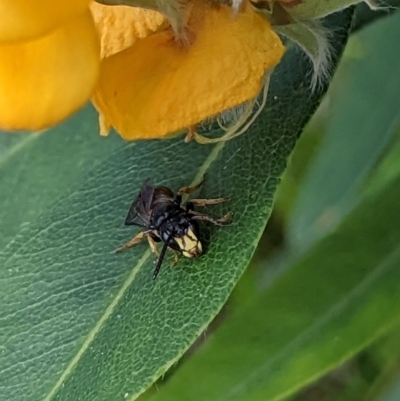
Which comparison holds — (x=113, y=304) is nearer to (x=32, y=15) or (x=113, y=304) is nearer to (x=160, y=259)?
(x=160, y=259)

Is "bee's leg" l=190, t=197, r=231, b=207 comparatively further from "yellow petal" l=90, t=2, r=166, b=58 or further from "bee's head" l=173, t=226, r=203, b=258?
"yellow petal" l=90, t=2, r=166, b=58

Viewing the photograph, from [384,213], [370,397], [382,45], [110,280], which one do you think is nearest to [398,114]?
[382,45]

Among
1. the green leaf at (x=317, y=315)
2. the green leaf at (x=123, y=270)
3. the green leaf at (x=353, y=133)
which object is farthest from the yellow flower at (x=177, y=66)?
the green leaf at (x=353, y=133)

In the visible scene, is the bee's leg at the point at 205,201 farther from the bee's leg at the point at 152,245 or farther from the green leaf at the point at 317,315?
the green leaf at the point at 317,315

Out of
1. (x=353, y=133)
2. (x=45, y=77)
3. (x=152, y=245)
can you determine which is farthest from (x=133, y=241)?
(x=353, y=133)

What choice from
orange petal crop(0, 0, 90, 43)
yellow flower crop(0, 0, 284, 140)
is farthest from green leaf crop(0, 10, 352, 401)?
orange petal crop(0, 0, 90, 43)

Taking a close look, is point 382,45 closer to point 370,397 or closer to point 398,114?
point 398,114
